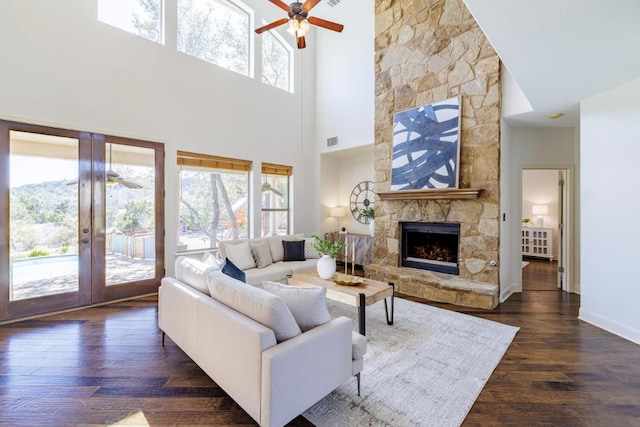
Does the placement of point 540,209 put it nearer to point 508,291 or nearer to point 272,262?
point 508,291

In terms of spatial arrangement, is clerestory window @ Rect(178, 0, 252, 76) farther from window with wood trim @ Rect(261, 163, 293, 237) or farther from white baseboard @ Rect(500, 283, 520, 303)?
white baseboard @ Rect(500, 283, 520, 303)

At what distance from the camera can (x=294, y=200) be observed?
6.53 meters

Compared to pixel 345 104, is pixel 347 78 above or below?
above

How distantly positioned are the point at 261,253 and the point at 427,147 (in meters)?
3.14

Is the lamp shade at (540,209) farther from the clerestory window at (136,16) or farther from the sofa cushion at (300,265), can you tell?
the clerestory window at (136,16)

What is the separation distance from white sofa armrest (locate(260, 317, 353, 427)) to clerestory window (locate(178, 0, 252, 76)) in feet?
17.3

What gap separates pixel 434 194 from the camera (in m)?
4.35

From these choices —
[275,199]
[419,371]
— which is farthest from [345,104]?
[419,371]

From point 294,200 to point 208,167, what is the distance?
204 centimetres

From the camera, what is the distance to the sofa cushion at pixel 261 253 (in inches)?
173

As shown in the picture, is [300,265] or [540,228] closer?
[300,265]

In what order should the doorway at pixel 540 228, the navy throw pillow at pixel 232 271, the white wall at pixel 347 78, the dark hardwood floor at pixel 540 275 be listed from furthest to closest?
the doorway at pixel 540 228 → the white wall at pixel 347 78 → the dark hardwood floor at pixel 540 275 → the navy throw pillow at pixel 232 271

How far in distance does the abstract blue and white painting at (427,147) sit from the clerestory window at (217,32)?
11.0ft

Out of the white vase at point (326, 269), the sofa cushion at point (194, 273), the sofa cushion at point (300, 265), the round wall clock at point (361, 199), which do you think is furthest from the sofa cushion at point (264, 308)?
the round wall clock at point (361, 199)
